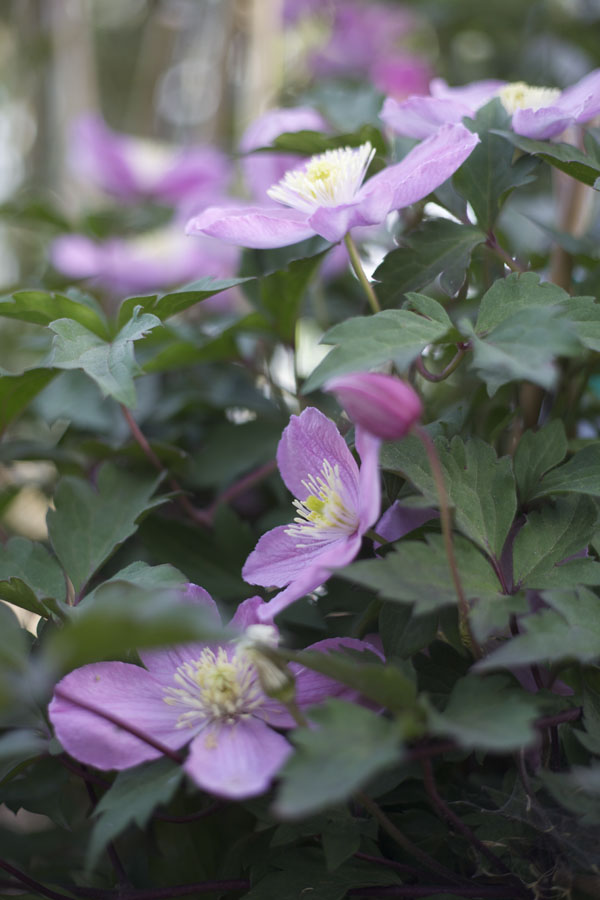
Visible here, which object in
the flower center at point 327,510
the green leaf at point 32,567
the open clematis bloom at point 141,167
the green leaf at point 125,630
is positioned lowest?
the open clematis bloom at point 141,167

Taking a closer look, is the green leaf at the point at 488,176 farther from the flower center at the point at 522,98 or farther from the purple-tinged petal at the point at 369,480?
the purple-tinged petal at the point at 369,480

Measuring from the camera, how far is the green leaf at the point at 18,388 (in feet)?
1.59

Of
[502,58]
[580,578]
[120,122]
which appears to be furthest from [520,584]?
[120,122]

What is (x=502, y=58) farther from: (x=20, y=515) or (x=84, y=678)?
(x=84, y=678)

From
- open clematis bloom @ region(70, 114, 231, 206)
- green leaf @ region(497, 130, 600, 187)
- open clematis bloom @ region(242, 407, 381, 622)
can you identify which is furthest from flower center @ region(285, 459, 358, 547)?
open clematis bloom @ region(70, 114, 231, 206)

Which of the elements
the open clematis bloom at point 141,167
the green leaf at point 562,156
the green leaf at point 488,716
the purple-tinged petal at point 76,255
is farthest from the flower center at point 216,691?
the open clematis bloom at point 141,167

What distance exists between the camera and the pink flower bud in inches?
12.2

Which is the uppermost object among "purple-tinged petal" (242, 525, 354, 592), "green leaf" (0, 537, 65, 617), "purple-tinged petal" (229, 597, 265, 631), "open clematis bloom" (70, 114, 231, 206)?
"purple-tinged petal" (242, 525, 354, 592)

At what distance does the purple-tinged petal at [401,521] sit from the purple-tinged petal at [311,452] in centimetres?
3

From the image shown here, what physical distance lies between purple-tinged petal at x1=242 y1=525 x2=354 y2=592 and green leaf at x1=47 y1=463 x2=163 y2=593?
0.26ft

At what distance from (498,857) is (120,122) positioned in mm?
3090

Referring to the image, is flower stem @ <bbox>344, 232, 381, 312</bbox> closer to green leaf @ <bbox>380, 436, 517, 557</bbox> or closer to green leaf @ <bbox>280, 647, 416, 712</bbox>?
green leaf @ <bbox>380, 436, 517, 557</bbox>

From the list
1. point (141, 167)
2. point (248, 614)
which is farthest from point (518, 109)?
point (141, 167)

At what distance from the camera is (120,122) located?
3.00 m
